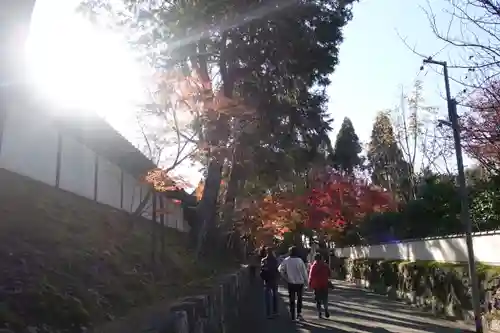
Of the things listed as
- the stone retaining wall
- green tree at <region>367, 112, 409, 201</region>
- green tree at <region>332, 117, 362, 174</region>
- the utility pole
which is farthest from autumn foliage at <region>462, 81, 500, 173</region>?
green tree at <region>332, 117, 362, 174</region>

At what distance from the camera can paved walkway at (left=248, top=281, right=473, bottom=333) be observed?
466 inches

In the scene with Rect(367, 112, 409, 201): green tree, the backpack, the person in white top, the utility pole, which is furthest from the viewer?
Rect(367, 112, 409, 201): green tree

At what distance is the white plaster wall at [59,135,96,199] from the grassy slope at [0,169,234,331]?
1.20 ft

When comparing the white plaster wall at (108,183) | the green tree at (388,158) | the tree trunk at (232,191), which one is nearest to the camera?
the white plaster wall at (108,183)

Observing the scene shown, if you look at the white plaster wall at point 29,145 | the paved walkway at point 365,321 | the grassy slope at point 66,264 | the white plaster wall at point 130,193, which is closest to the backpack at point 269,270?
the paved walkway at point 365,321

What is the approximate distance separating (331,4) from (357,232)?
19196 millimetres

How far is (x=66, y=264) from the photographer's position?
8211mm

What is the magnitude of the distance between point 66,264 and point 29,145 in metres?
4.05

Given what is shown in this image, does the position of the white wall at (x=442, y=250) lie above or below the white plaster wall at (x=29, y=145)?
below

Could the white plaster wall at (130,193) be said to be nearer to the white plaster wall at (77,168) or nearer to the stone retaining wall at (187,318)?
the white plaster wall at (77,168)

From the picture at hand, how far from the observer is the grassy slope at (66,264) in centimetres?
613

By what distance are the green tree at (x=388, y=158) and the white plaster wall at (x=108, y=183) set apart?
22.3 metres

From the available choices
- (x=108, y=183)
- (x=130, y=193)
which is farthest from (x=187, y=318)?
(x=130, y=193)

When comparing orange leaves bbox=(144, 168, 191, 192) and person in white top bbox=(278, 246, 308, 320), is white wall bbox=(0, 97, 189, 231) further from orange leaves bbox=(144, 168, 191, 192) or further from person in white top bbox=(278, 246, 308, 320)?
person in white top bbox=(278, 246, 308, 320)
